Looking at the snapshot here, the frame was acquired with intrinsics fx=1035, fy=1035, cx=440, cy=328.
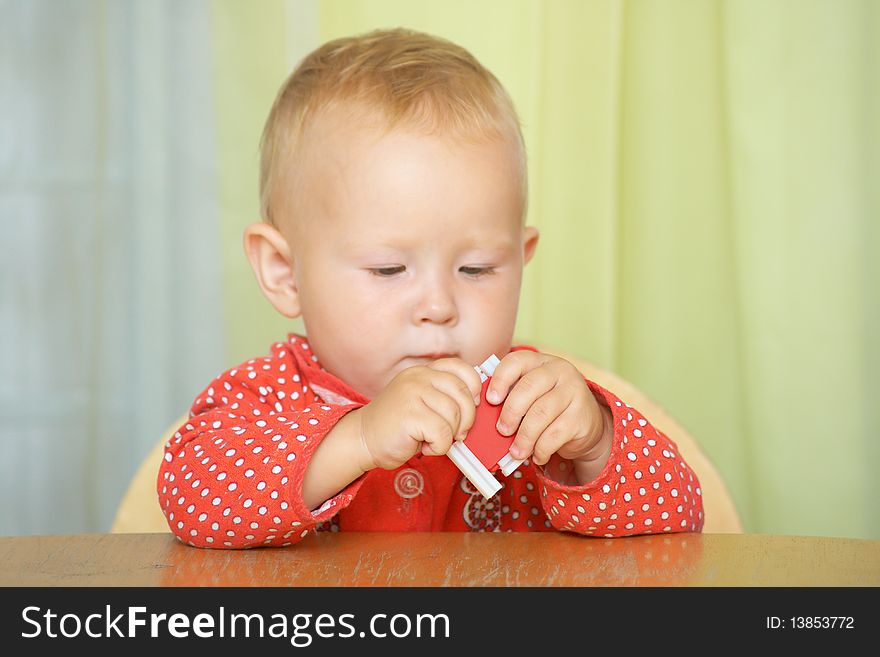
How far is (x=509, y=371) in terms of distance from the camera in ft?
2.65

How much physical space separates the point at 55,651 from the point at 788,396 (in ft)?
5.10

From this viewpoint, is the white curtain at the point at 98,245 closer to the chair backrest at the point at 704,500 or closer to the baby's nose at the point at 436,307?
the chair backrest at the point at 704,500

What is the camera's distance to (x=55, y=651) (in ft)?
1.59

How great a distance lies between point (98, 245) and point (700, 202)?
3.73 ft

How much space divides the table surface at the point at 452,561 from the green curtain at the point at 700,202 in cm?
111

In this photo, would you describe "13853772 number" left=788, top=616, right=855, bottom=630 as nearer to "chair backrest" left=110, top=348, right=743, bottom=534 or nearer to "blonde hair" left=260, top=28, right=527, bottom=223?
"blonde hair" left=260, top=28, right=527, bottom=223

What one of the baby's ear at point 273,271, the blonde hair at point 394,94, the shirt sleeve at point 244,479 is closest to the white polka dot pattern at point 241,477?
the shirt sleeve at point 244,479

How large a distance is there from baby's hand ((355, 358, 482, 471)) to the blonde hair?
317 mm

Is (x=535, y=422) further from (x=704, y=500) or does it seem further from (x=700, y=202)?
(x=700, y=202)

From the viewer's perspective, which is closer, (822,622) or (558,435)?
(822,622)

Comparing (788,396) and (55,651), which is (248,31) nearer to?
(788,396)

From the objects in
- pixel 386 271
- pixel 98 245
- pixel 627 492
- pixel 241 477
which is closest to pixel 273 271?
pixel 386 271

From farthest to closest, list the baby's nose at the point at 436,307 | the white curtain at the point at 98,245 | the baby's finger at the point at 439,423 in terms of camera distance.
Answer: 1. the white curtain at the point at 98,245
2. the baby's nose at the point at 436,307
3. the baby's finger at the point at 439,423

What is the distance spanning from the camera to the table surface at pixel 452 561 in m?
0.60
